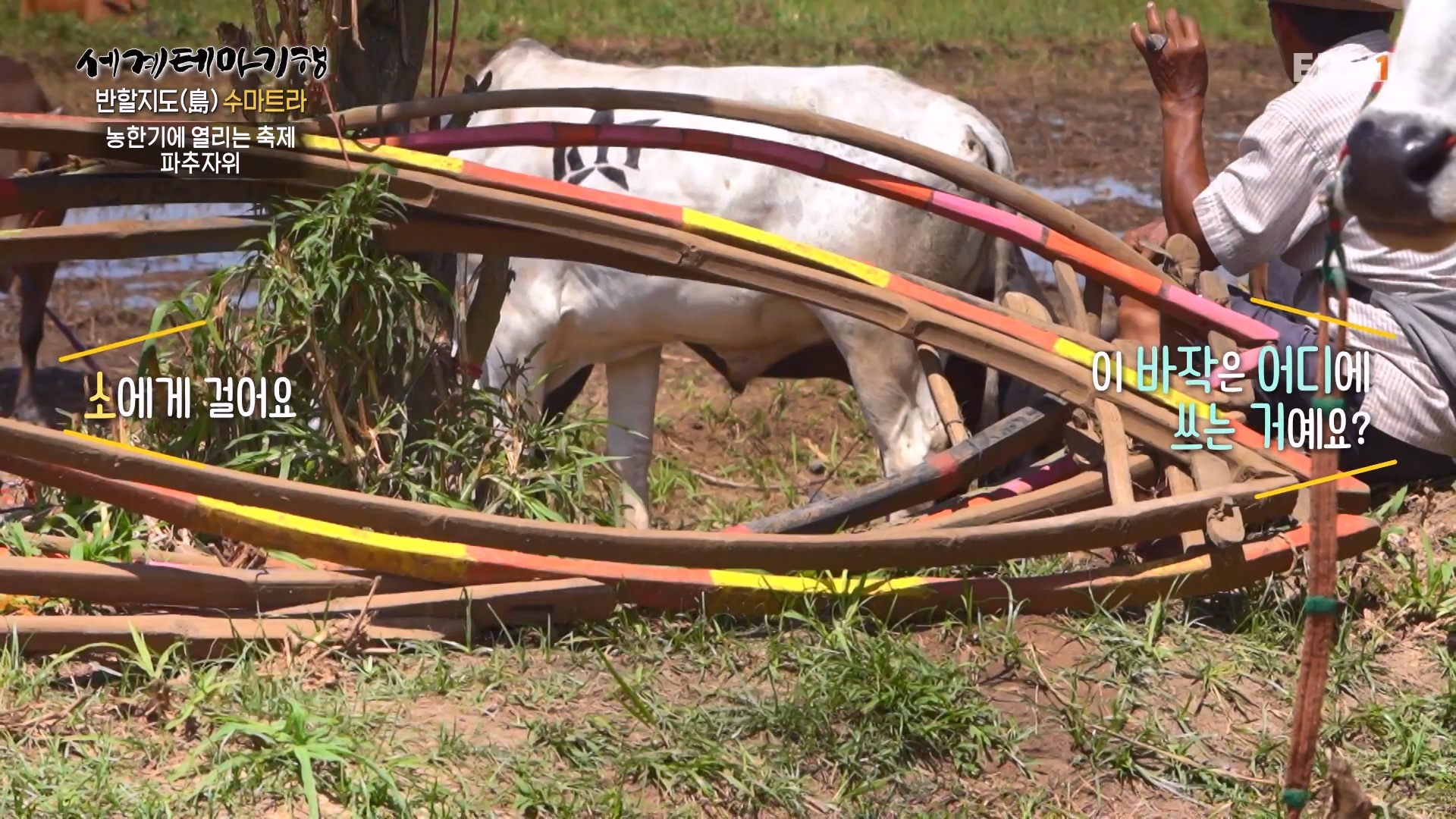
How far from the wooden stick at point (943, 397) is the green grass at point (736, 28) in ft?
30.3

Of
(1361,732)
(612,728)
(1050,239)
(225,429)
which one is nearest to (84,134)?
(225,429)

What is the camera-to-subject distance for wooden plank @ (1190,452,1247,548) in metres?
3.34

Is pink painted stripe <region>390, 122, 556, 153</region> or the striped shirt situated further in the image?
pink painted stripe <region>390, 122, 556, 153</region>

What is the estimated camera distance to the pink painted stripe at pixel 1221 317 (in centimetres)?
376

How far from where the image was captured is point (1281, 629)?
11.9 ft

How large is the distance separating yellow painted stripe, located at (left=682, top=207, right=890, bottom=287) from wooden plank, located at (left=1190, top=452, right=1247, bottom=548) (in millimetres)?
791

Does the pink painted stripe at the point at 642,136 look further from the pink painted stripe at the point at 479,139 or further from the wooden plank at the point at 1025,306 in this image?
the wooden plank at the point at 1025,306

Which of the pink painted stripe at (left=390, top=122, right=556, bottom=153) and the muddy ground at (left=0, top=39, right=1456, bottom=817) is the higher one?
the pink painted stripe at (left=390, top=122, right=556, bottom=153)

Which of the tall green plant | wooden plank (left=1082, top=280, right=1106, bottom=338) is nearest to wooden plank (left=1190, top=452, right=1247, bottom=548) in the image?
wooden plank (left=1082, top=280, right=1106, bottom=338)

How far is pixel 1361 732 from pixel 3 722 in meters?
2.60

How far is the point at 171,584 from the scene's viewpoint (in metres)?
3.23

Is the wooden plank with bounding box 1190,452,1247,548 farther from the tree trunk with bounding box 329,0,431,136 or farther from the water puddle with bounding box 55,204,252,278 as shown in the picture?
the water puddle with bounding box 55,204,252,278

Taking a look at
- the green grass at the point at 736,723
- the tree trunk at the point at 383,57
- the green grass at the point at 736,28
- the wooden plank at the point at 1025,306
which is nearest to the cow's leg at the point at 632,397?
the tree trunk at the point at 383,57

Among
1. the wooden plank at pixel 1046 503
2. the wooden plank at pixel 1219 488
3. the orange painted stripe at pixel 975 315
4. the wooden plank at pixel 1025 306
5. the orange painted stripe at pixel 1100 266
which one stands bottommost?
the wooden plank at pixel 1046 503
